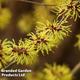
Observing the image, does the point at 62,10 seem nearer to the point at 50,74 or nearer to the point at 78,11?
the point at 78,11

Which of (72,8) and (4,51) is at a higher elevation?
(72,8)

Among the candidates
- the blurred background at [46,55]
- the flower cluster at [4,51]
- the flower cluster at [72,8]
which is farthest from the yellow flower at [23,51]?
the blurred background at [46,55]

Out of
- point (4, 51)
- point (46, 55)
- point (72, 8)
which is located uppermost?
point (72, 8)

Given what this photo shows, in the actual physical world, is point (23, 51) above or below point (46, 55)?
above

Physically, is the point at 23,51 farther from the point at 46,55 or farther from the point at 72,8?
the point at 46,55

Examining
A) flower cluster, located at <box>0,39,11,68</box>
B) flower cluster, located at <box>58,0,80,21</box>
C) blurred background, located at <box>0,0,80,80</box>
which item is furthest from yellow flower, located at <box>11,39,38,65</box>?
blurred background, located at <box>0,0,80,80</box>

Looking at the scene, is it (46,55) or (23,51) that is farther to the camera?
(46,55)

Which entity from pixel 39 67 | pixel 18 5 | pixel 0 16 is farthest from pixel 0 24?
pixel 18 5

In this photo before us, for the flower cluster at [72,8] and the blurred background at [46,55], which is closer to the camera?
the flower cluster at [72,8]

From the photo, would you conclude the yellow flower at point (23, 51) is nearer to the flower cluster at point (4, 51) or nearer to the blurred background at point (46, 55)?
the flower cluster at point (4, 51)

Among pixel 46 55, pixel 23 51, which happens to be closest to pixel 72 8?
pixel 23 51

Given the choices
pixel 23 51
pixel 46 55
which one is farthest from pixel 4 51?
pixel 46 55
